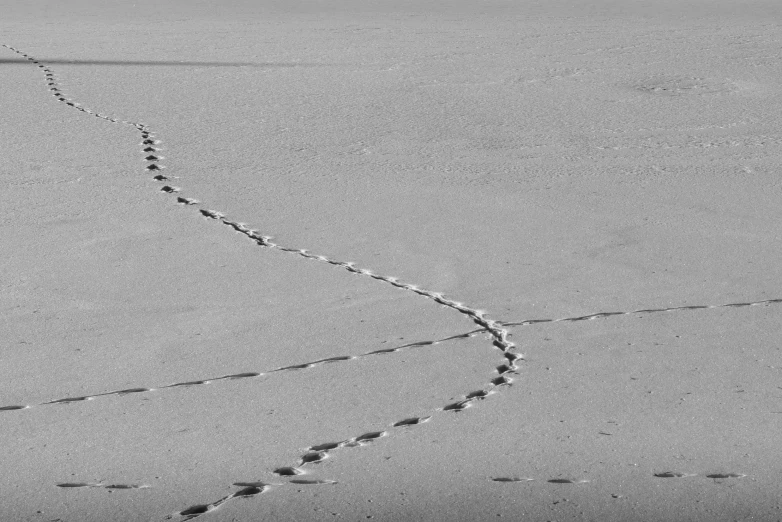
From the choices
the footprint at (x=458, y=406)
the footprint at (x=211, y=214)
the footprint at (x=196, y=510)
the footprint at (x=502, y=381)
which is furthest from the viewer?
the footprint at (x=211, y=214)

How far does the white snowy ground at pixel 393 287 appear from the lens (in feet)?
7.39

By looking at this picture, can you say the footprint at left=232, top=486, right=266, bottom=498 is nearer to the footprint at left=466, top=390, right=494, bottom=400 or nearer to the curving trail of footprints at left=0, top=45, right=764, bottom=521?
the curving trail of footprints at left=0, top=45, right=764, bottom=521

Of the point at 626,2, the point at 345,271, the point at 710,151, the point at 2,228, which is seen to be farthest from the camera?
the point at 626,2

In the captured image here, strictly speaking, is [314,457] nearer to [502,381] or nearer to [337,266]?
[502,381]

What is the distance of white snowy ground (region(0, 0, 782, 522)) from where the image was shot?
7.39 feet

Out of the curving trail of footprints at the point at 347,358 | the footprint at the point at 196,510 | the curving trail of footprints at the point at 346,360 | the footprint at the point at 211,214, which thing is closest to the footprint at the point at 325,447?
the curving trail of footprints at the point at 346,360

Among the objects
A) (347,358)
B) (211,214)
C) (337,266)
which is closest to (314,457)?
(347,358)

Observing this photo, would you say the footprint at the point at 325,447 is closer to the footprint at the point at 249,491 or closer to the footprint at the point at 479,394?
the footprint at the point at 249,491

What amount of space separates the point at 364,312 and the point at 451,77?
3.71m

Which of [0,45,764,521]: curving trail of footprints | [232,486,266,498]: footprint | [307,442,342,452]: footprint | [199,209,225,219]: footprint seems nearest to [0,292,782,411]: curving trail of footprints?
[0,45,764,521]: curving trail of footprints

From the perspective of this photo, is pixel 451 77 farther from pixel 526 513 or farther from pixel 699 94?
pixel 526 513

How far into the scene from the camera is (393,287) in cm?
346

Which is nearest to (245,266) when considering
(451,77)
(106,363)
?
(106,363)

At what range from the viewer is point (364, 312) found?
325cm
